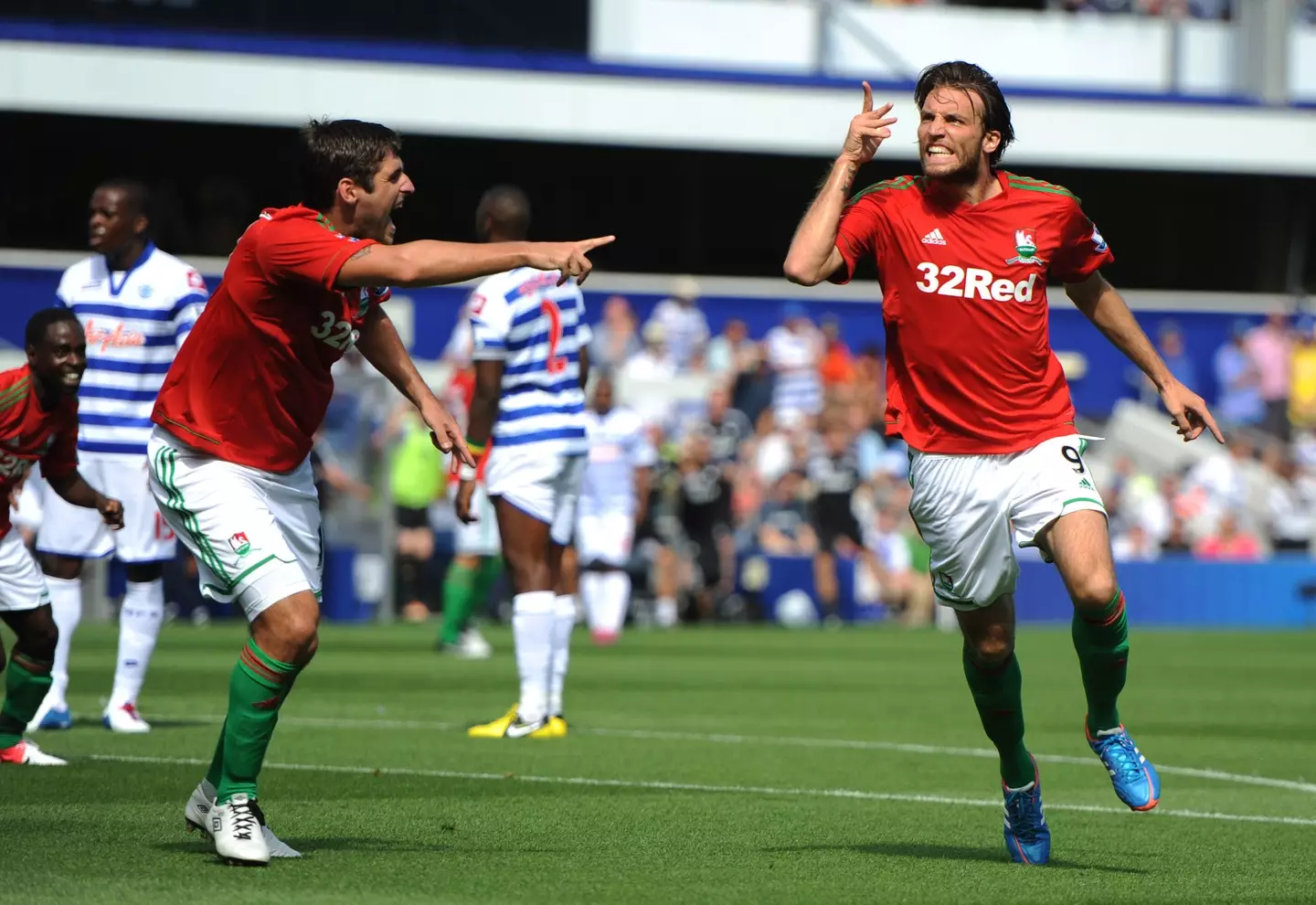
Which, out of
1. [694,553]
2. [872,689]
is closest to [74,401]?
[872,689]

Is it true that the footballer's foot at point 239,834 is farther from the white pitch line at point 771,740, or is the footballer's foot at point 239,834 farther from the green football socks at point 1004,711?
the white pitch line at point 771,740

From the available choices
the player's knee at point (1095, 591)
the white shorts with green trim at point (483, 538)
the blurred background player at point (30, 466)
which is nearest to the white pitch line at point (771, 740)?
the blurred background player at point (30, 466)

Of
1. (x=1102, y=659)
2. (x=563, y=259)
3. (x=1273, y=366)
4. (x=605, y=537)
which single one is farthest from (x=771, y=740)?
(x=1273, y=366)

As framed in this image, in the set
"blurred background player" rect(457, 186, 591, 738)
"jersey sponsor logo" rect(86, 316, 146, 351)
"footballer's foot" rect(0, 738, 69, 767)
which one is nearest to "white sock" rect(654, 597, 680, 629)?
"blurred background player" rect(457, 186, 591, 738)

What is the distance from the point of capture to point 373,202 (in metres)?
6.64

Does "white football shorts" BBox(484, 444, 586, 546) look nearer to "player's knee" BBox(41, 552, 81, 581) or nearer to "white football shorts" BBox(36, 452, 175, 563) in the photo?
"white football shorts" BBox(36, 452, 175, 563)

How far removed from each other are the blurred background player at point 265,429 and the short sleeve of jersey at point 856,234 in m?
1.35

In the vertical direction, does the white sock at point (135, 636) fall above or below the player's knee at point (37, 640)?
below

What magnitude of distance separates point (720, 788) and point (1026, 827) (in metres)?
2.08

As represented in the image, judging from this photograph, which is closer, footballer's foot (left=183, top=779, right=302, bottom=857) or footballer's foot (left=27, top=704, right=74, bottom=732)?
footballer's foot (left=183, top=779, right=302, bottom=857)

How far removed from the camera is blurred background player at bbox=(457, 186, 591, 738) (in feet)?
35.3

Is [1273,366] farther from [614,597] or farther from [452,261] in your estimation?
[452,261]

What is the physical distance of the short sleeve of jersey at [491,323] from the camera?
10.8 meters

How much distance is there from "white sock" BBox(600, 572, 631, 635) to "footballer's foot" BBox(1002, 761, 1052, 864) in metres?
12.7
